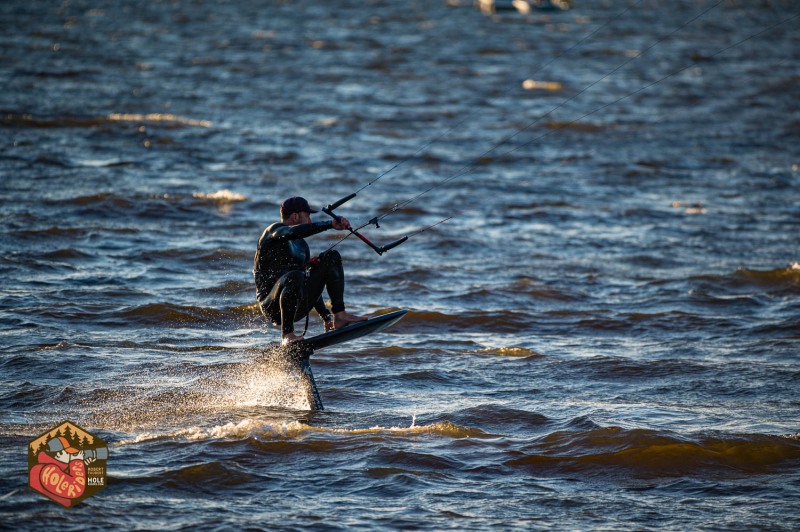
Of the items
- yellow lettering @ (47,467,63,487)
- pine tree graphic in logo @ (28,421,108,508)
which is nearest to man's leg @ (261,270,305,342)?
pine tree graphic in logo @ (28,421,108,508)

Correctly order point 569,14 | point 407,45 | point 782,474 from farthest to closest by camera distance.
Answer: point 569,14 → point 407,45 → point 782,474

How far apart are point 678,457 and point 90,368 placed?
6.51 meters

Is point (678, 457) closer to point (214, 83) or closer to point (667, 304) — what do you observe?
point (667, 304)

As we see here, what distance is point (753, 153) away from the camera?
3019cm

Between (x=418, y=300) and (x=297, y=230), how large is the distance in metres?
6.52

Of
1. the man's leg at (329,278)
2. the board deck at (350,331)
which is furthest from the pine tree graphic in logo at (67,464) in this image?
the man's leg at (329,278)

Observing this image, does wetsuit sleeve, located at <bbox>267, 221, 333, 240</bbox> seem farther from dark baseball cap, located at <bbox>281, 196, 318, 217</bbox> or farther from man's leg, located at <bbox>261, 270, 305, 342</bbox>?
man's leg, located at <bbox>261, 270, 305, 342</bbox>

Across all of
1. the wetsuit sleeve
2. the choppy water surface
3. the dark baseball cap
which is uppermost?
the dark baseball cap

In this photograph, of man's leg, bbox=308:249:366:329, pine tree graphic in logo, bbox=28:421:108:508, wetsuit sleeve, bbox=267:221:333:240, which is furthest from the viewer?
man's leg, bbox=308:249:366:329

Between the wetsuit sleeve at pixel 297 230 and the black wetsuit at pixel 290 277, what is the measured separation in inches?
0.5

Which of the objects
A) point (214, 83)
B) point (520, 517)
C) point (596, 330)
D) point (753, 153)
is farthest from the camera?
point (214, 83)

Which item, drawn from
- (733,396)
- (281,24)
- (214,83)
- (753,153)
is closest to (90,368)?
(733,396)

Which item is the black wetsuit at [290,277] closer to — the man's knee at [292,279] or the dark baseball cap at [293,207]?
the man's knee at [292,279]

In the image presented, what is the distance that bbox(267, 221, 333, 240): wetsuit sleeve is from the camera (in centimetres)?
1034
